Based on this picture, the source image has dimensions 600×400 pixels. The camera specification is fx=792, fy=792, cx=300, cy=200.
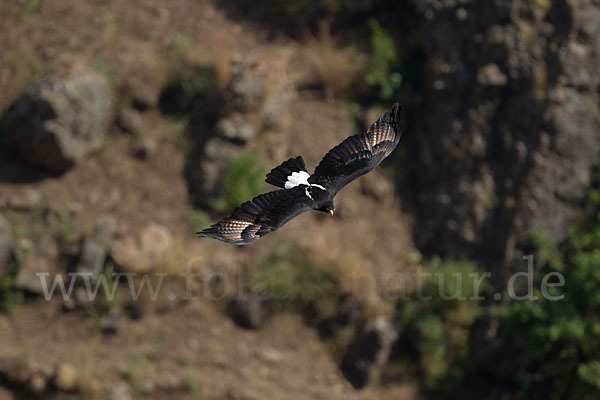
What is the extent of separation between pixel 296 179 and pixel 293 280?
3.42 meters

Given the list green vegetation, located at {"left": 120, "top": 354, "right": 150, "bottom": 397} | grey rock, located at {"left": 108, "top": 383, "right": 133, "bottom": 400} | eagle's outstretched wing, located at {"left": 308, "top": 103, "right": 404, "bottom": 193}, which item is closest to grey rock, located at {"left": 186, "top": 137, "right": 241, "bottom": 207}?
green vegetation, located at {"left": 120, "top": 354, "right": 150, "bottom": 397}

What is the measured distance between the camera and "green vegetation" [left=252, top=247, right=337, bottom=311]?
921cm

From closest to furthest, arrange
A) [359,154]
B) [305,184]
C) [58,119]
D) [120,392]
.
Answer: [305,184] < [359,154] < [120,392] < [58,119]

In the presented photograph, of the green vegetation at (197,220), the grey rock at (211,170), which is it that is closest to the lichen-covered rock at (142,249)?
the green vegetation at (197,220)

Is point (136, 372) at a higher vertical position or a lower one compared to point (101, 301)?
lower

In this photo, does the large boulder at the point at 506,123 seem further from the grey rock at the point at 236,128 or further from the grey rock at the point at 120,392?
the grey rock at the point at 120,392

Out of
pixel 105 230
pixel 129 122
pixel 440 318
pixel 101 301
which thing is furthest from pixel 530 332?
pixel 129 122

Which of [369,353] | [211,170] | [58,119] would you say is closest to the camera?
[369,353]

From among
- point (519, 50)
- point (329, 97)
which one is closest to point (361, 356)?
point (329, 97)

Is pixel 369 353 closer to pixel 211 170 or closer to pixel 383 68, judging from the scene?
pixel 211 170

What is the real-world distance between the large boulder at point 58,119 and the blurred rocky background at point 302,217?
0.03 meters

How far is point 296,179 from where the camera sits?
19.7ft

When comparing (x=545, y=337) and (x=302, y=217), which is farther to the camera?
(x=302, y=217)

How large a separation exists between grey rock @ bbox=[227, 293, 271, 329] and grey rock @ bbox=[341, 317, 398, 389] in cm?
107
